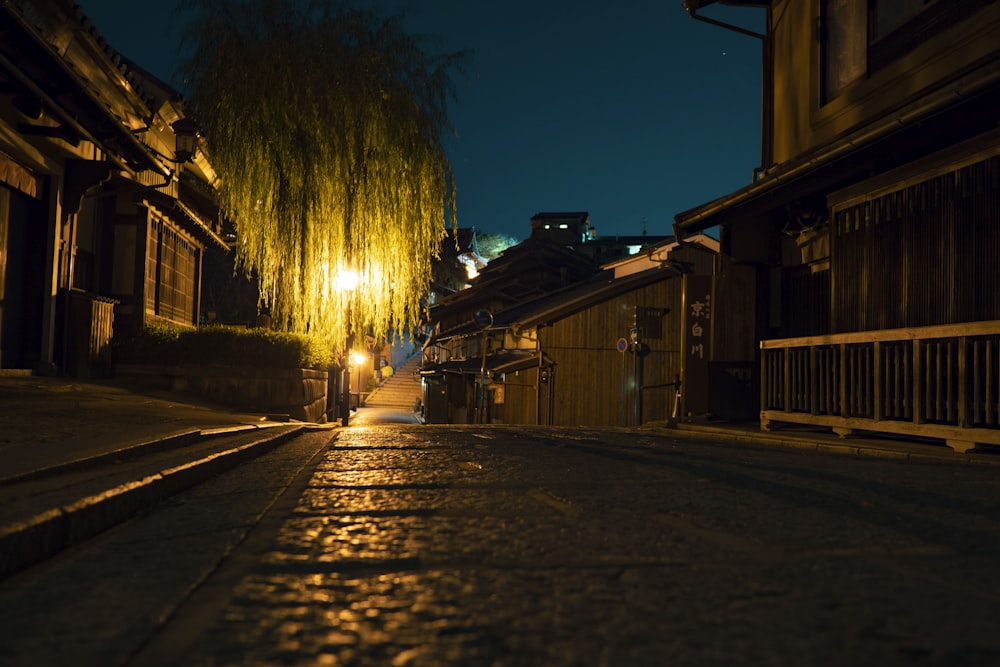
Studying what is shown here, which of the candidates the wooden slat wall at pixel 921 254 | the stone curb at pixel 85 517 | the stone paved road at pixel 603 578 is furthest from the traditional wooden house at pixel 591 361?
the stone paved road at pixel 603 578

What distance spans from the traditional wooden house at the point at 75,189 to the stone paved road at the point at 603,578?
8433mm

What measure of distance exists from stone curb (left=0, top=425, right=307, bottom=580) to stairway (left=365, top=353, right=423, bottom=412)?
44448 millimetres

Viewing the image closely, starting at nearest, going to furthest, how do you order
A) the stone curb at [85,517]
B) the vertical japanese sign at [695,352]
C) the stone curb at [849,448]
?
the stone curb at [85,517] < the stone curb at [849,448] < the vertical japanese sign at [695,352]

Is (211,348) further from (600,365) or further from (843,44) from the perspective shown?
(600,365)

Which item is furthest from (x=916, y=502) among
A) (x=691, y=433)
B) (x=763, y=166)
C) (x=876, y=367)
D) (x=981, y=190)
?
(x=763, y=166)

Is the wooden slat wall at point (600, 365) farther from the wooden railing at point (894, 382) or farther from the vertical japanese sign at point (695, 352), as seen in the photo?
the wooden railing at point (894, 382)

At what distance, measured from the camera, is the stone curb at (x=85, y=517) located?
114 inches

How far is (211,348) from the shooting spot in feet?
45.3

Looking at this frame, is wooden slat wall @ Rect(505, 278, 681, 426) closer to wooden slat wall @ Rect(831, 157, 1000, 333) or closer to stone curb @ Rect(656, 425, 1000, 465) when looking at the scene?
stone curb @ Rect(656, 425, 1000, 465)

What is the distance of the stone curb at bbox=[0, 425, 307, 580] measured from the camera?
9.47 feet

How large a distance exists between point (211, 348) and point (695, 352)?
8.77 meters

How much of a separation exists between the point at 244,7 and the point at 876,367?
12.9 metres

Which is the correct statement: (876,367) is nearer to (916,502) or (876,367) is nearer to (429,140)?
(916,502)

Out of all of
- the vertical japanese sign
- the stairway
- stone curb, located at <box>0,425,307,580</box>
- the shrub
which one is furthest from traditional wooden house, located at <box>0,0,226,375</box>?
the stairway
